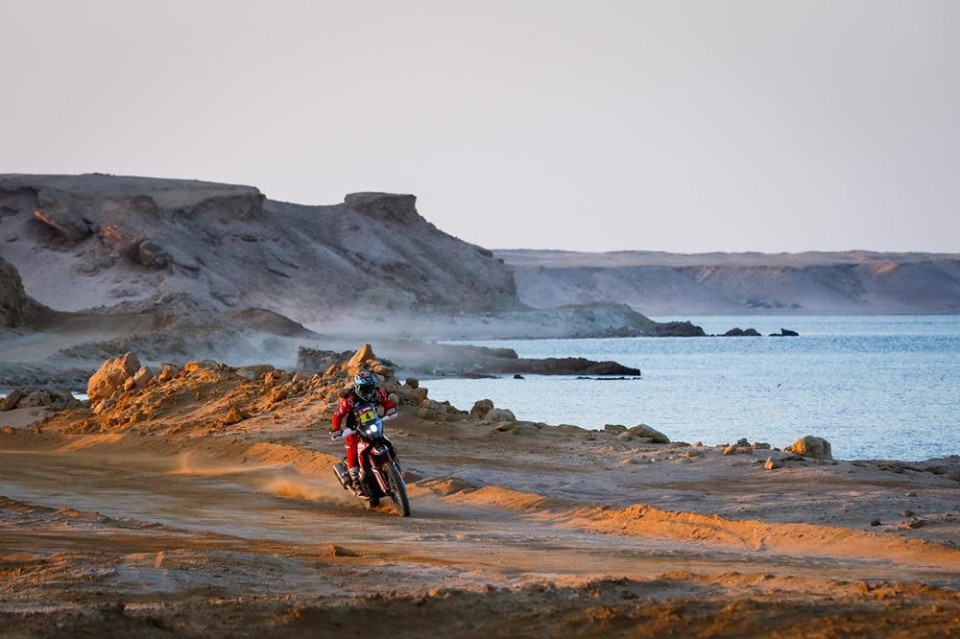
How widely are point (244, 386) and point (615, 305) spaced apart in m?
104

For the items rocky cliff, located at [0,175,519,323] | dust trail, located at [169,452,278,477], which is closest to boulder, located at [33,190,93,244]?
rocky cliff, located at [0,175,519,323]

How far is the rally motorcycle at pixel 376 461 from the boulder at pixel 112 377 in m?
14.6

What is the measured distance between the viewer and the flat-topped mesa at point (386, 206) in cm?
13425

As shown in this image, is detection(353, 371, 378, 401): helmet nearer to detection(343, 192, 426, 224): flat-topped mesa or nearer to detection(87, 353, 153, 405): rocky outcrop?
detection(87, 353, 153, 405): rocky outcrop

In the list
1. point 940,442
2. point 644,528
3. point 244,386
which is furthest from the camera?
point 940,442

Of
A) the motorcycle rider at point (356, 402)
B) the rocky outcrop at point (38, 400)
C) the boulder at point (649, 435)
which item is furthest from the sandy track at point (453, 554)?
the rocky outcrop at point (38, 400)

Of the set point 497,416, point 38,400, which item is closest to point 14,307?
point 38,400

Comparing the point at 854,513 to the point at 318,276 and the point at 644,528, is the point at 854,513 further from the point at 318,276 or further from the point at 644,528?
the point at 318,276

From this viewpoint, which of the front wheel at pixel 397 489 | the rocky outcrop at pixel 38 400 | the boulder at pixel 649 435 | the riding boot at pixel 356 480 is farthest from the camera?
the rocky outcrop at pixel 38 400

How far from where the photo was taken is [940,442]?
26.6 meters

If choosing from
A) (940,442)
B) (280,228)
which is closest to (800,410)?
(940,442)

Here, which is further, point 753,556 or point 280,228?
point 280,228

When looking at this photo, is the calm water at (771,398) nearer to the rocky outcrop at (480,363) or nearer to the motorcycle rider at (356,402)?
the rocky outcrop at (480,363)

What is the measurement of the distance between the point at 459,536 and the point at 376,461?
201 centimetres
